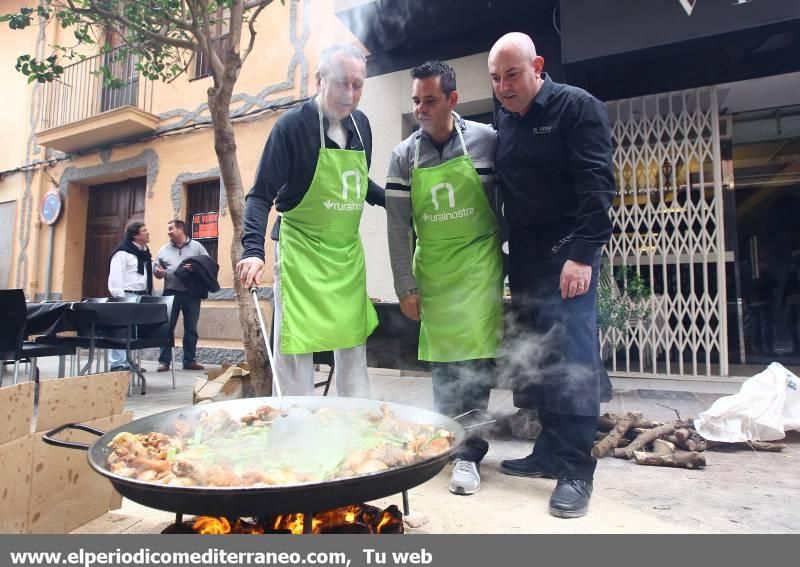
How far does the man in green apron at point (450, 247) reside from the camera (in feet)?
7.93

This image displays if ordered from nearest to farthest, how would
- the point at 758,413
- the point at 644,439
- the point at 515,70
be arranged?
the point at 515,70, the point at 644,439, the point at 758,413

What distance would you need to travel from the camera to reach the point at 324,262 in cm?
242

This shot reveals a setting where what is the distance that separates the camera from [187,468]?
1374 mm

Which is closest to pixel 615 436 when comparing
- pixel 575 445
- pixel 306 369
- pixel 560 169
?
pixel 575 445

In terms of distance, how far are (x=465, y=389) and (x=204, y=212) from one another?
7.17 metres

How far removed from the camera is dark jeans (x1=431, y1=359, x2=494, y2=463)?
2.50m

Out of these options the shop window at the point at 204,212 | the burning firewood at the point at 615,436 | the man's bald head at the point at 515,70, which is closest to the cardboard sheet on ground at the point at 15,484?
the man's bald head at the point at 515,70

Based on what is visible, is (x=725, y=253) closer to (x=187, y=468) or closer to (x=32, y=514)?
(x=187, y=468)

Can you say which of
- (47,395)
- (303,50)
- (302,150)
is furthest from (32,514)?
(303,50)

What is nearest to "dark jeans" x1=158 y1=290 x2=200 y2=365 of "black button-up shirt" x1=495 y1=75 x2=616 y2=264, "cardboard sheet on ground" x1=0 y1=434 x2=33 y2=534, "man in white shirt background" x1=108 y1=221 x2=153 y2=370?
"man in white shirt background" x1=108 y1=221 x2=153 y2=370

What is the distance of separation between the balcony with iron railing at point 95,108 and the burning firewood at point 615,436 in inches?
358

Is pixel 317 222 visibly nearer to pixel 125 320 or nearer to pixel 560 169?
pixel 560 169

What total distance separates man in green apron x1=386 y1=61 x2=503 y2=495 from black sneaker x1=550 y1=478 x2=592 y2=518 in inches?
15.9

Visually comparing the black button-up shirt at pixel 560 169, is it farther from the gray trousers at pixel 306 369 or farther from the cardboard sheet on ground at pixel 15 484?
the cardboard sheet on ground at pixel 15 484
